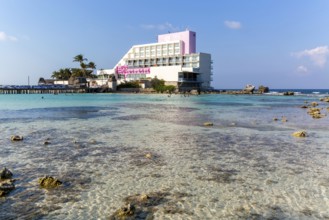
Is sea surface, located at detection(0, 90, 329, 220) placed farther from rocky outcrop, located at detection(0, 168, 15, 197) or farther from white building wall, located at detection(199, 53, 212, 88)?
white building wall, located at detection(199, 53, 212, 88)

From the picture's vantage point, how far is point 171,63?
5517 inches

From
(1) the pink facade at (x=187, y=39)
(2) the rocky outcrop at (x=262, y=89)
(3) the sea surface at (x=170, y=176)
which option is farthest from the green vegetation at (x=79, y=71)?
(3) the sea surface at (x=170, y=176)

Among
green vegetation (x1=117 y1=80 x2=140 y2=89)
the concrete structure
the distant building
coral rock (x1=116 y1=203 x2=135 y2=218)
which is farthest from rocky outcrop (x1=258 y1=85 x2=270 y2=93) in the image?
coral rock (x1=116 y1=203 x2=135 y2=218)

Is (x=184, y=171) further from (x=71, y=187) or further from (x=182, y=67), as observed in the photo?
(x=182, y=67)

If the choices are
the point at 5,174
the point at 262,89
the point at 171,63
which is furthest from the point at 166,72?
the point at 5,174

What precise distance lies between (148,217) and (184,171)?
4.35m

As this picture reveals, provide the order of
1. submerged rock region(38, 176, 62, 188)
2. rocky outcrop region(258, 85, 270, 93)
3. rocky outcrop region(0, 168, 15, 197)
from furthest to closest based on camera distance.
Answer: rocky outcrop region(258, 85, 270, 93) → submerged rock region(38, 176, 62, 188) → rocky outcrop region(0, 168, 15, 197)

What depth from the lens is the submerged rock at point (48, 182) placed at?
9953mm

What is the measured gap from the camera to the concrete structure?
130 meters

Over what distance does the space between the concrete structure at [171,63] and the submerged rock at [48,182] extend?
383ft

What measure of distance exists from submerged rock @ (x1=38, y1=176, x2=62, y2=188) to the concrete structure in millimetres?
116886

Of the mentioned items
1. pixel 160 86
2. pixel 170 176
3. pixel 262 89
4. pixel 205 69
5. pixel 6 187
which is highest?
pixel 205 69

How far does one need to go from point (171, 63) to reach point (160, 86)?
17.9 meters

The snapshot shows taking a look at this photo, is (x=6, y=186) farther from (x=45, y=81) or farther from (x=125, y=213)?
(x=45, y=81)
